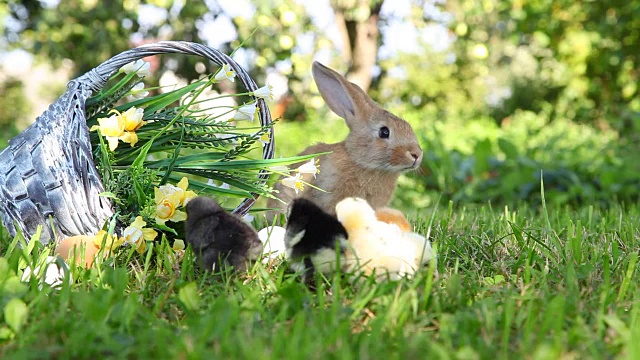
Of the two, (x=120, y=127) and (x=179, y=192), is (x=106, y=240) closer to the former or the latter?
(x=179, y=192)

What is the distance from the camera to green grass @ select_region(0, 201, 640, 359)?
1.57 meters

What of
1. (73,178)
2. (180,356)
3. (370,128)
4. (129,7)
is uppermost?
(129,7)

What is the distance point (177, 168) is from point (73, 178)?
1.66 ft

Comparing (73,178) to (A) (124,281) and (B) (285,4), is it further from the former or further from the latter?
(B) (285,4)

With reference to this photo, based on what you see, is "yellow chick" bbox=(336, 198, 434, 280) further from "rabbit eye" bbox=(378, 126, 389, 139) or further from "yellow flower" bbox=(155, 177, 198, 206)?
"rabbit eye" bbox=(378, 126, 389, 139)

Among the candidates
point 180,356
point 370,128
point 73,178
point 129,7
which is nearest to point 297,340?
point 180,356

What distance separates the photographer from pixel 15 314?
1742mm

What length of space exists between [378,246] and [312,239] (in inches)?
8.6

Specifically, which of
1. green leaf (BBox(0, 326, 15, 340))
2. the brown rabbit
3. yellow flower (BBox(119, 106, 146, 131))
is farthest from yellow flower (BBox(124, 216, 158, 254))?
the brown rabbit

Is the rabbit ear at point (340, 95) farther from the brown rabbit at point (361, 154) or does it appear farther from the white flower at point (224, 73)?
the white flower at point (224, 73)

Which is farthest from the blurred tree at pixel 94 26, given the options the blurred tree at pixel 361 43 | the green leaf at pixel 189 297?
the green leaf at pixel 189 297

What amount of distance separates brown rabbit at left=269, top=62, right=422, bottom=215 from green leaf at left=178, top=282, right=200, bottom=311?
147 cm

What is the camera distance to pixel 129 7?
299 inches

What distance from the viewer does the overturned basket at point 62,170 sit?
2.59 m
